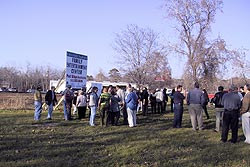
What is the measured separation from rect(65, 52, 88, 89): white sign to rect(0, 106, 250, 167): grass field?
6473mm

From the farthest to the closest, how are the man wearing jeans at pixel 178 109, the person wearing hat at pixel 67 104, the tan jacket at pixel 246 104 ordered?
1. the person wearing hat at pixel 67 104
2. the man wearing jeans at pixel 178 109
3. the tan jacket at pixel 246 104

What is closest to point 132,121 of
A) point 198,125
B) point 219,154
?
point 198,125

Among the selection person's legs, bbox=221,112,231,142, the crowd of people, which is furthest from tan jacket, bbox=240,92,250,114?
person's legs, bbox=221,112,231,142

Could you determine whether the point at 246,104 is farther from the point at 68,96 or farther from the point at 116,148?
the point at 68,96

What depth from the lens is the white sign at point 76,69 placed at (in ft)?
61.4

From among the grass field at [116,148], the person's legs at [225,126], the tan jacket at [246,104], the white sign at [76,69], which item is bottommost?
the grass field at [116,148]

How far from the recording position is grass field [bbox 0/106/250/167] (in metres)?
7.50

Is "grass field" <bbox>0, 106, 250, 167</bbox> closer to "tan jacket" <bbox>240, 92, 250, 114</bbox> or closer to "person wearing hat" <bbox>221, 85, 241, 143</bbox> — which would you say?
"person wearing hat" <bbox>221, 85, 241, 143</bbox>

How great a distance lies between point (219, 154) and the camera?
28.0 ft

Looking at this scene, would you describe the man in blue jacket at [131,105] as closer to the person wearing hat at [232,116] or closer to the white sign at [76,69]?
the person wearing hat at [232,116]

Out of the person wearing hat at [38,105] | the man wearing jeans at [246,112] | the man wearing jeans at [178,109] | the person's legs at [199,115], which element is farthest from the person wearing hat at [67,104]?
the man wearing jeans at [246,112]

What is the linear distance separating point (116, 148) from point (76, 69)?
36.2 ft

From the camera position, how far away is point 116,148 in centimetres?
895

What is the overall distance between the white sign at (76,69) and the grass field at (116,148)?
6473 millimetres
